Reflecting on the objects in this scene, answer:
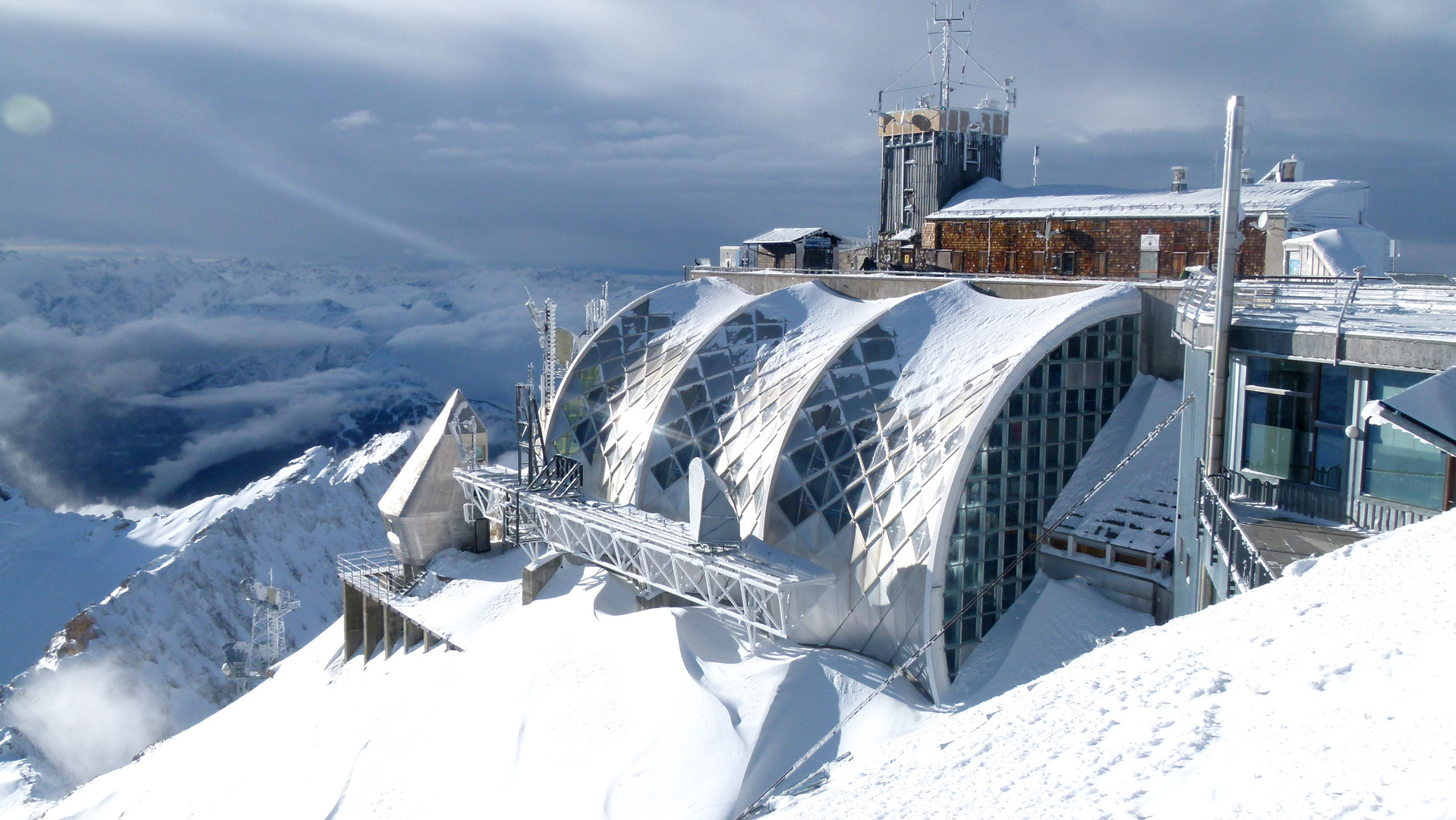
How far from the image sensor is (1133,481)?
867 inches

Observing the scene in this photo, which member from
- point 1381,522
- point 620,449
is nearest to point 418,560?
point 620,449

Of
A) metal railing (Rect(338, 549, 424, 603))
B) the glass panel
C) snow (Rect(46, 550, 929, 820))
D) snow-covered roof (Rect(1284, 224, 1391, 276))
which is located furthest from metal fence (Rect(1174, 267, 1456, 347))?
metal railing (Rect(338, 549, 424, 603))

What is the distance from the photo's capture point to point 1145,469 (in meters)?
22.1

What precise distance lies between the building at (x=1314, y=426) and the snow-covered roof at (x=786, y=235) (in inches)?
1385

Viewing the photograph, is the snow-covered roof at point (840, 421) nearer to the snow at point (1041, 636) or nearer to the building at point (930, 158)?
the snow at point (1041, 636)

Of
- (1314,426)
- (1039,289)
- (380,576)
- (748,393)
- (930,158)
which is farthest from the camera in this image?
(930,158)

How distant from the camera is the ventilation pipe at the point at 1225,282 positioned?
542 inches

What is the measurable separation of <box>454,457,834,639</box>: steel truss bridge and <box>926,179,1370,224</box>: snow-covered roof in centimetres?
1907

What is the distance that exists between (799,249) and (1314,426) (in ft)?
125

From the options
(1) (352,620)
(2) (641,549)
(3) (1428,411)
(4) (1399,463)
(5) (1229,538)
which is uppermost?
(3) (1428,411)

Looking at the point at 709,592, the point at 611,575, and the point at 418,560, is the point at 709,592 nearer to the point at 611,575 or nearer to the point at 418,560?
the point at 611,575

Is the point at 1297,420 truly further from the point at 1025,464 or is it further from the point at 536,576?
the point at 536,576

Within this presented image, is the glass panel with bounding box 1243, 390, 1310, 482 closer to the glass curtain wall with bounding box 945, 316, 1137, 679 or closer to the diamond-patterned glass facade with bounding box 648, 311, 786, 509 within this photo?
the glass curtain wall with bounding box 945, 316, 1137, 679

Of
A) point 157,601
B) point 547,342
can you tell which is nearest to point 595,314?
point 547,342
